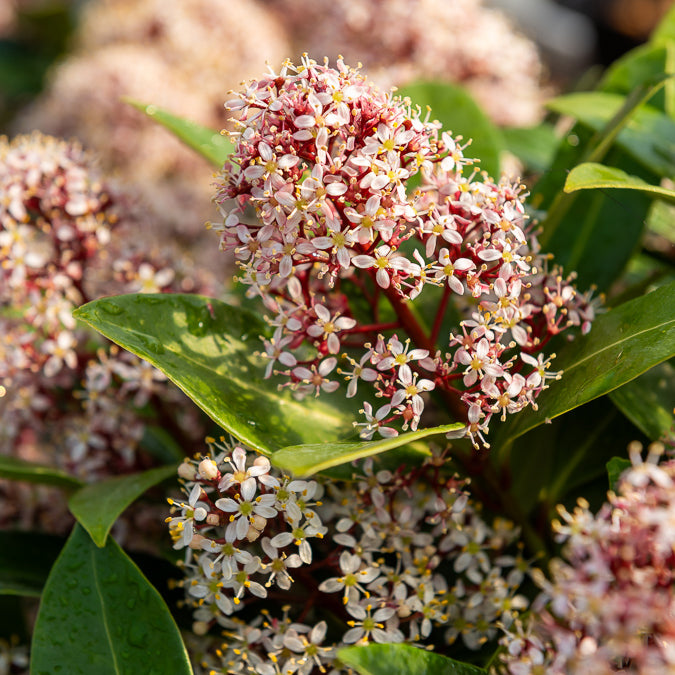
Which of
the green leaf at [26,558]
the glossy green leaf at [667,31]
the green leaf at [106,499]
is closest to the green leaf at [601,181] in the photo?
the green leaf at [106,499]

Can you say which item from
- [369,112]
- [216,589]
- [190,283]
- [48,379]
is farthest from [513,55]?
[216,589]

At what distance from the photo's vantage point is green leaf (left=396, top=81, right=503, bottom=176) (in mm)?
1253

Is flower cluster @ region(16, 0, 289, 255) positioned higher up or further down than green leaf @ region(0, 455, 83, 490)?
higher up

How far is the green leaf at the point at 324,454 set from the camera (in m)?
0.65

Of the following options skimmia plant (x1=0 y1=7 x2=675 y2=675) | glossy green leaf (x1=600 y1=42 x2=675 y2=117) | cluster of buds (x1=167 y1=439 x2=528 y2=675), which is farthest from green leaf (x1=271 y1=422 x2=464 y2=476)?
glossy green leaf (x1=600 y1=42 x2=675 y2=117)

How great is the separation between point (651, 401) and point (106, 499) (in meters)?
0.72

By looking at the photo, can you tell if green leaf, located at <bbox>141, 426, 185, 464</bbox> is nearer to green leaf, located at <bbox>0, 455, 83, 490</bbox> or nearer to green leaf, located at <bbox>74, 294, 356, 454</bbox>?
green leaf, located at <bbox>0, 455, 83, 490</bbox>

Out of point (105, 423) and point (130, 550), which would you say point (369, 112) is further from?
point (130, 550)

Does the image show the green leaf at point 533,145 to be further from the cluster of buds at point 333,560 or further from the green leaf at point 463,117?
the cluster of buds at point 333,560

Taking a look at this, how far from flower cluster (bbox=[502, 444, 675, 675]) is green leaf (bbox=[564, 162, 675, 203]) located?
302 millimetres

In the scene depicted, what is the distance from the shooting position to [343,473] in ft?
2.91

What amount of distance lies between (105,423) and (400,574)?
524mm

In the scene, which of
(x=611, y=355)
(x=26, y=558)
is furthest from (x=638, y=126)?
(x=26, y=558)

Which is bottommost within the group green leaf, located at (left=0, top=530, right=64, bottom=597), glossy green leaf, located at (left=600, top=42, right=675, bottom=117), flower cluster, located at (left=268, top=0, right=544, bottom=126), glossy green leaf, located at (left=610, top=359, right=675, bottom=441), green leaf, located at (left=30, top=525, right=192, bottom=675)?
green leaf, located at (left=0, top=530, right=64, bottom=597)
